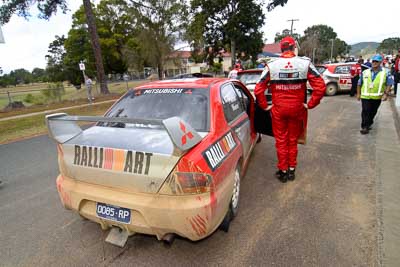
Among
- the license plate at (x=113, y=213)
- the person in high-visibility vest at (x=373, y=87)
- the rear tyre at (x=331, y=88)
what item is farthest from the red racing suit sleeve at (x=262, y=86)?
the rear tyre at (x=331, y=88)

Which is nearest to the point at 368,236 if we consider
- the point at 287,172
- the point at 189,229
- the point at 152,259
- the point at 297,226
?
the point at 297,226

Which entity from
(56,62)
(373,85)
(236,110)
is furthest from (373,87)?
(56,62)

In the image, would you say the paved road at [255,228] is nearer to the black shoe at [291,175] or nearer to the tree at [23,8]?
the black shoe at [291,175]

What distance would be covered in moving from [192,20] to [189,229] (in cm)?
3348

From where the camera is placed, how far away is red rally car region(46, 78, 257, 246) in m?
1.95

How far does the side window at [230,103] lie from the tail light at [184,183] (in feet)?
3.63

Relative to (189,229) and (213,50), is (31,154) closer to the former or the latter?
(189,229)

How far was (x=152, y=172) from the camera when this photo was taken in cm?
196

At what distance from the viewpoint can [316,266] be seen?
216 centimetres

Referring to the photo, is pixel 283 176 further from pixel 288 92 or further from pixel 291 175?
pixel 288 92

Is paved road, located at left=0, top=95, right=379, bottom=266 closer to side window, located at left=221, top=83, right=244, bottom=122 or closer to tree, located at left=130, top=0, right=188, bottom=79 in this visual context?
side window, located at left=221, top=83, right=244, bottom=122

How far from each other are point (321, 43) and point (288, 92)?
95.1 meters

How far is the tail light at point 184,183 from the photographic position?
76.2 inches

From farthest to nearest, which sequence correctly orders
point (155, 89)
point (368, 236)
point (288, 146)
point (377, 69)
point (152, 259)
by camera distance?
point (377, 69) < point (288, 146) < point (155, 89) < point (368, 236) < point (152, 259)
